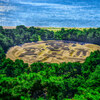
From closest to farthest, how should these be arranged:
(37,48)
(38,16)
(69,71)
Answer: (69,71) → (37,48) → (38,16)

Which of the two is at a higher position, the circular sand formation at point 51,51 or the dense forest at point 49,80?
the circular sand formation at point 51,51

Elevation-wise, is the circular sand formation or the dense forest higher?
the circular sand formation

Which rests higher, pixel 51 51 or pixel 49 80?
pixel 51 51

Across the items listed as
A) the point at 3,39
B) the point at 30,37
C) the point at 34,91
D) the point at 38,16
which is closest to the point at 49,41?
the point at 30,37

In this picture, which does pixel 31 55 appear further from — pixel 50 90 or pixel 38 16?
pixel 38 16

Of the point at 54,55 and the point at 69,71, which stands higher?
the point at 54,55

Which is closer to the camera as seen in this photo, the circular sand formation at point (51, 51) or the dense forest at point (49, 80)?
the dense forest at point (49, 80)

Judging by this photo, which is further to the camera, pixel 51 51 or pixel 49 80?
pixel 51 51

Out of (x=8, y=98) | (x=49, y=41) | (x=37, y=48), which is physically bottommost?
(x=8, y=98)
